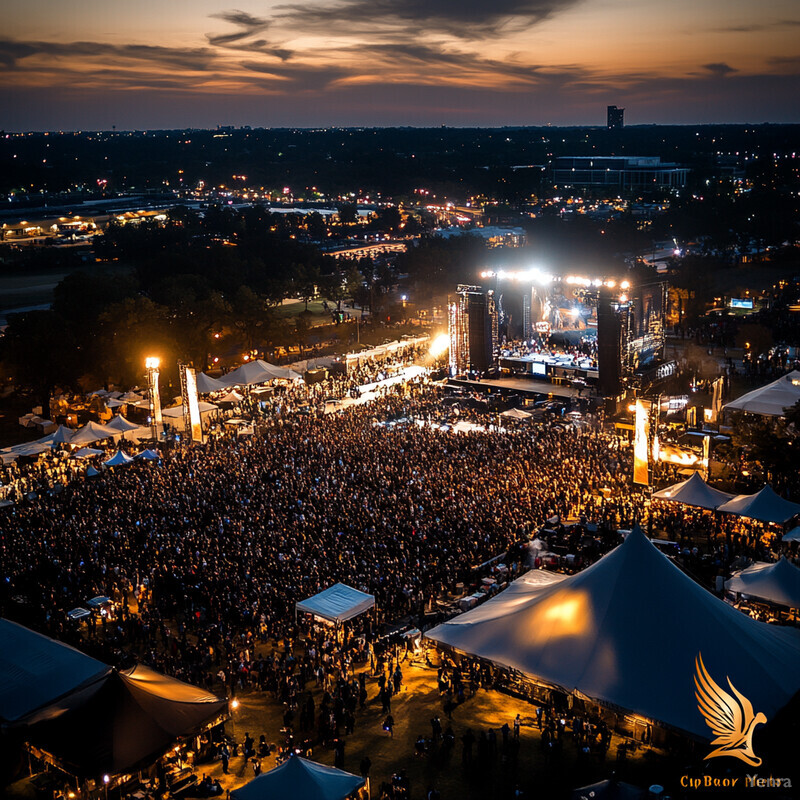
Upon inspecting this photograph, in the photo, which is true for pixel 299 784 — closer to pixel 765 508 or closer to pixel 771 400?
pixel 765 508

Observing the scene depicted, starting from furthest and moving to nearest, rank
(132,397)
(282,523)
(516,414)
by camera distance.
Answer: (132,397)
(516,414)
(282,523)

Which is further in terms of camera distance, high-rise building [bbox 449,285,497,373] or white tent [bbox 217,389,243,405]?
high-rise building [bbox 449,285,497,373]

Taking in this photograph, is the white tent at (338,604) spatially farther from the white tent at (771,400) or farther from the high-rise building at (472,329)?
the high-rise building at (472,329)

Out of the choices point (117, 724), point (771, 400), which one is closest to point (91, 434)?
point (117, 724)

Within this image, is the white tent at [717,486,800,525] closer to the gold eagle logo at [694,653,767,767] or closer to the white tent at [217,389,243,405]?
the gold eagle logo at [694,653,767,767]

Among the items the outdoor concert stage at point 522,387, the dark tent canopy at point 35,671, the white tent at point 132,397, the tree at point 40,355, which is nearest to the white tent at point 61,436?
the white tent at point 132,397

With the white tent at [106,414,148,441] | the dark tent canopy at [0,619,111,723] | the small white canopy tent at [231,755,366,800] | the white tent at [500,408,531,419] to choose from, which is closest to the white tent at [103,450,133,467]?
the white tent at [106,414,148,441]

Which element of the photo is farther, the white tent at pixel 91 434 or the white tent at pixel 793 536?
the white tent at pixel 91 434
